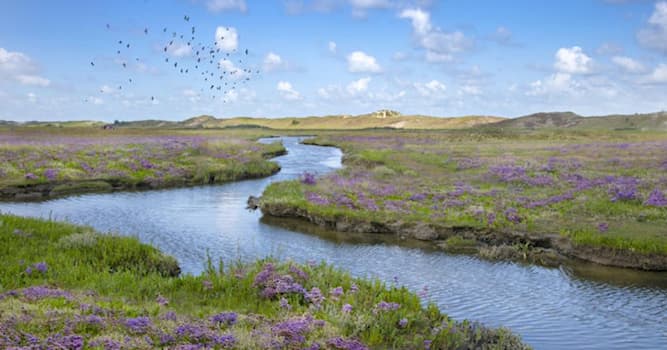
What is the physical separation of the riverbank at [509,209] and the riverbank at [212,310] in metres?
10.2

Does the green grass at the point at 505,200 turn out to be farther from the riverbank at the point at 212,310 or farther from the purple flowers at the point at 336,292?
the purple flowers at the point at 336,292

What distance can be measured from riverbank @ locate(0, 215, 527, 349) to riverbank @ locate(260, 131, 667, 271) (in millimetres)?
10196

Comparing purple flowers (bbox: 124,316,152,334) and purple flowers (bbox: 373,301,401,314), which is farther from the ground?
purple flowers (bbox: 124,316,152,334)

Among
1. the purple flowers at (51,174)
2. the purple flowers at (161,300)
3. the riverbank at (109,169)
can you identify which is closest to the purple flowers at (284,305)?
the purple flowers at (161,300)

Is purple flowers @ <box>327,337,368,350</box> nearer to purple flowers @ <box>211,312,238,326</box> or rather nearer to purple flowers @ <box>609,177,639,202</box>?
purple flowers @ <box>211,312,238,326</box>

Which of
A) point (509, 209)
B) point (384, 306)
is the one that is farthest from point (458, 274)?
point (509, 209)

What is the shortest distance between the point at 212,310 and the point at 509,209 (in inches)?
723

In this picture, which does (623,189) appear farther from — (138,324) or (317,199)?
(138,324)

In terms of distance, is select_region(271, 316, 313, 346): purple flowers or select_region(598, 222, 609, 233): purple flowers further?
select_region(598, 222, 609, 233): purple flowers

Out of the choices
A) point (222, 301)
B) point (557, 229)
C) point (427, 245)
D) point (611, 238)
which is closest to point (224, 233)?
point (427, 245)

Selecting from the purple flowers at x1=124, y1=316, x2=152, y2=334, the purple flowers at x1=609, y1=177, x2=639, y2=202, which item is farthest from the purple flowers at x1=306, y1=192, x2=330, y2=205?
the purple flowers at x1=124, y1=316, x2=152, y2=334

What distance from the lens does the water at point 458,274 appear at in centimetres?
1367

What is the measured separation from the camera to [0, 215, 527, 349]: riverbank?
8.61 metres

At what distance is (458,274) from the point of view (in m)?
18.0
